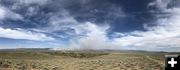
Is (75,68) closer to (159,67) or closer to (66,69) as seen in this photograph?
(66,69)

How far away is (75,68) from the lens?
37.4m

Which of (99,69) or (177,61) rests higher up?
(177,61)

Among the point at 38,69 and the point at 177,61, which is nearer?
the point at 177,61

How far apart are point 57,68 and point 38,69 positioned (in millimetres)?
3484

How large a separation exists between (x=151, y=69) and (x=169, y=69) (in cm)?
3107

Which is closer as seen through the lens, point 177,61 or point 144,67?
point 177,61

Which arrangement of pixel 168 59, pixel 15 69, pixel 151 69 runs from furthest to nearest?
pixel 151 69 → pixel 15 69 → pixel 168 59

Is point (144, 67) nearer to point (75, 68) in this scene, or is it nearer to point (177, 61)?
point (75, 68)

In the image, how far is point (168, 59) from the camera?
5.59m

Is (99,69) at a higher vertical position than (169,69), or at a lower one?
lower

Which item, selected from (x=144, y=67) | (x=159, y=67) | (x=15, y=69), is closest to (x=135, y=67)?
(x=144, y=67)

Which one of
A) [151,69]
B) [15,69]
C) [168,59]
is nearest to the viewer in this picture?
[168,59]

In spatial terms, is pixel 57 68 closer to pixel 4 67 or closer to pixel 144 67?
pixel 4 67

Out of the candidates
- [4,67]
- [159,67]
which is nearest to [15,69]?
[4,67]
